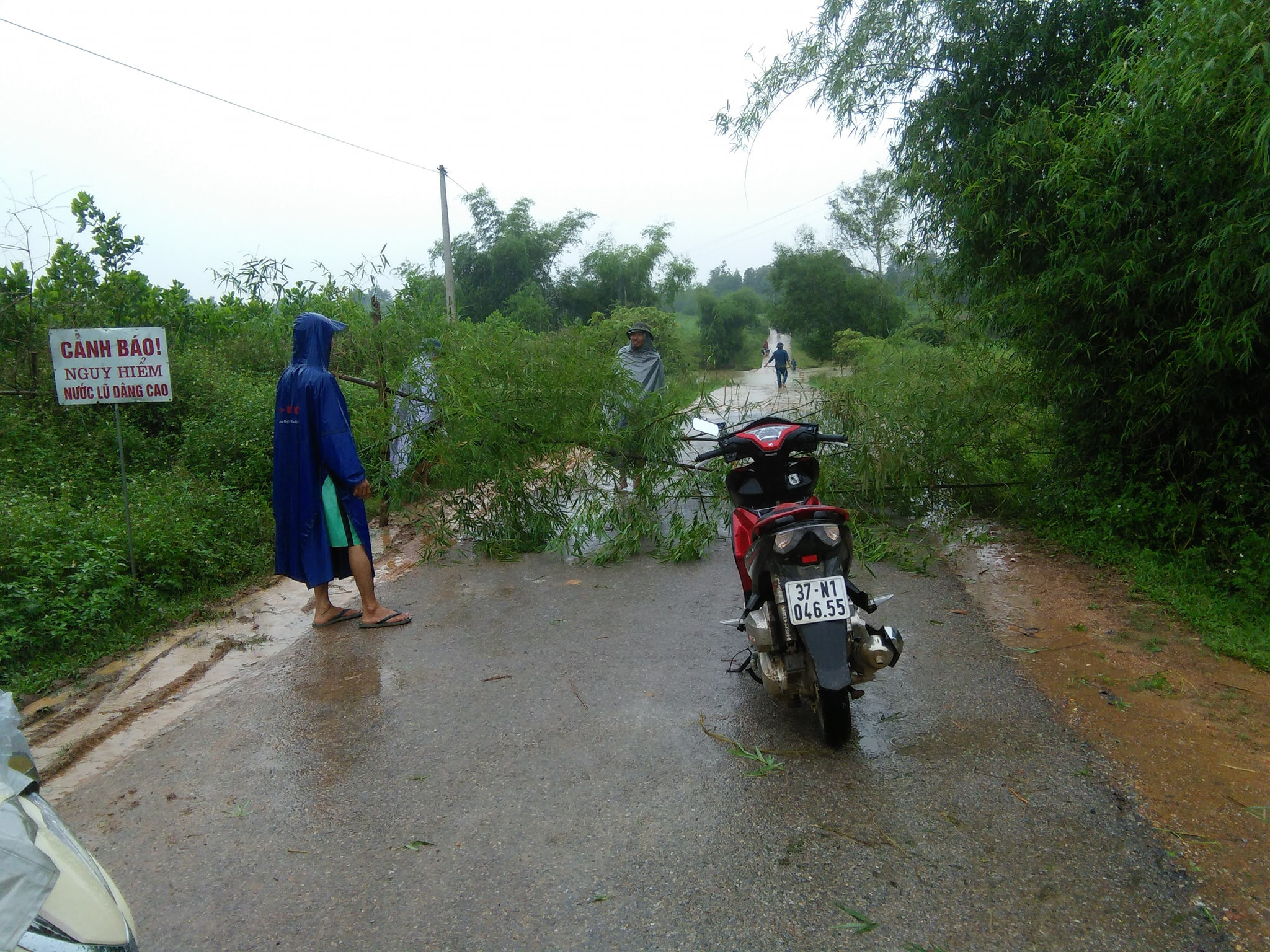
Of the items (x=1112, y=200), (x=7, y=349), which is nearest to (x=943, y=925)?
(x=1112, y=200)

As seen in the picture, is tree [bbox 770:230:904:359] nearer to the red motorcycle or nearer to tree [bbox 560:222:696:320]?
tree [bbox 560:222:696:320]

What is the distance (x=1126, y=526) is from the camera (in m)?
6.61

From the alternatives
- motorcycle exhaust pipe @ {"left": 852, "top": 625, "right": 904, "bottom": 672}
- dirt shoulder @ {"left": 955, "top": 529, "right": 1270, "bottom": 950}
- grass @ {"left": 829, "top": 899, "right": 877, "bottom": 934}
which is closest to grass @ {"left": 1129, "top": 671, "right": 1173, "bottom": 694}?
dirt shoulder @ {"left": 955, "top": 529, "right": 1270, "bottom": 950}

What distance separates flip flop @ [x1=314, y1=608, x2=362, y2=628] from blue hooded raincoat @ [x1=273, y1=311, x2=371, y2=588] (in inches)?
14.2

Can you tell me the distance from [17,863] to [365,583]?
13.2 ft

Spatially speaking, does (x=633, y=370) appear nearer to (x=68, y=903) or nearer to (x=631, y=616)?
(x=631, y=616)

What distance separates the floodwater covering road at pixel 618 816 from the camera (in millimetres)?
2691

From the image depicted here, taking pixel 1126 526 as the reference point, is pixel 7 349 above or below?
above

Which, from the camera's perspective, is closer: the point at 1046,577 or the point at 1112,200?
the point at 1112,200

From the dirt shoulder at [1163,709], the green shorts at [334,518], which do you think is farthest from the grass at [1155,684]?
the green shorts at [334,518]

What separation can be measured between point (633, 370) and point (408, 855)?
234 inches

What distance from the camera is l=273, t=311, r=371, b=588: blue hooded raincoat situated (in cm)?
545

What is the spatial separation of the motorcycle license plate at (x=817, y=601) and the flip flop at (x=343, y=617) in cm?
340

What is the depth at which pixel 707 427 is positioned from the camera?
197 inches
